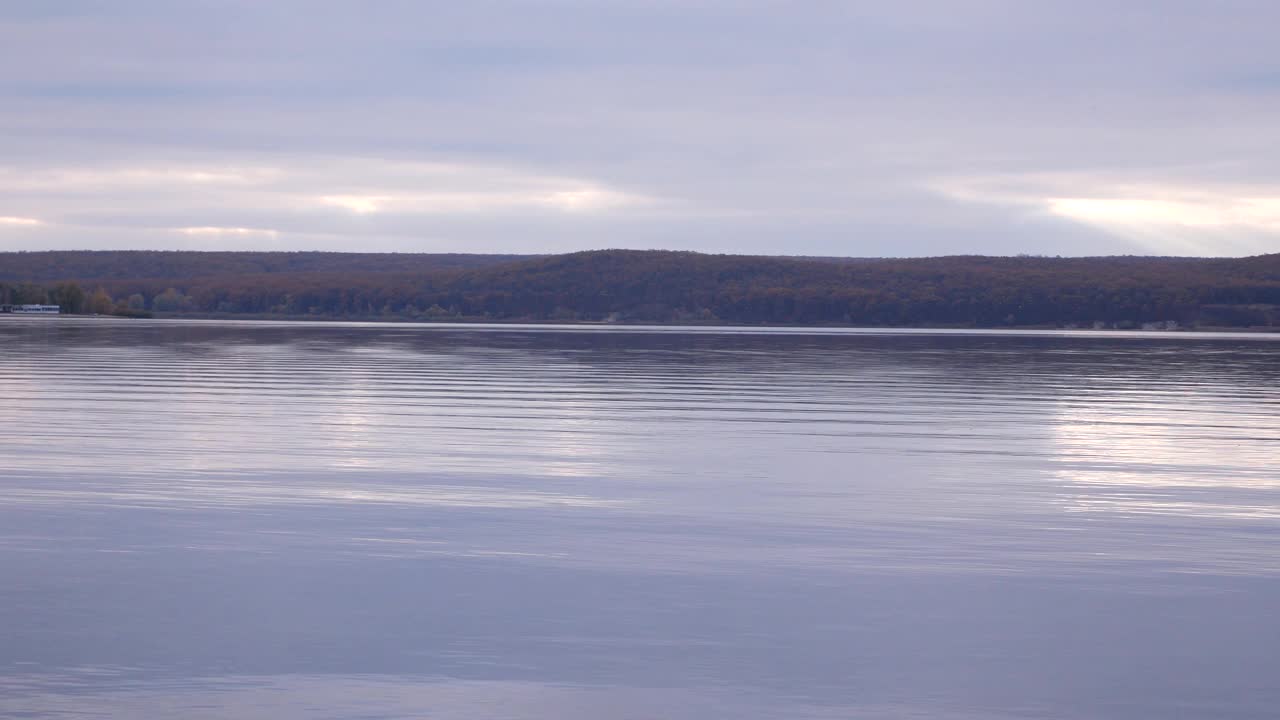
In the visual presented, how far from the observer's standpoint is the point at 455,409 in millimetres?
24516

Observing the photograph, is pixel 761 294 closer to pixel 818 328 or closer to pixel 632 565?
pixel 818 328

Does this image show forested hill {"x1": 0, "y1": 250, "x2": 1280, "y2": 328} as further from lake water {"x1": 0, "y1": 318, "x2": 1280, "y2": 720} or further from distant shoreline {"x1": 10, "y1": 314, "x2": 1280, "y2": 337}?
lake water {"x1": 0, "y1": 318, "x2": 1280, "y2": 720}

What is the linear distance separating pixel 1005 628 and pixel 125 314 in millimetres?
133556

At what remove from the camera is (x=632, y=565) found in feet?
35.5

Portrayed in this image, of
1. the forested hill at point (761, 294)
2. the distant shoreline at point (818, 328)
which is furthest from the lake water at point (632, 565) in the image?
the forested hill at point (761, 294)

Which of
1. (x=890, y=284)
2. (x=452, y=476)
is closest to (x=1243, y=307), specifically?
(x=890, y=284)

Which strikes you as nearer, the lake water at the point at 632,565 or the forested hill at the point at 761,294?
the lake water at the point at 632,565

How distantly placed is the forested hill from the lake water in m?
124

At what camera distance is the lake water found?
7.84 meters

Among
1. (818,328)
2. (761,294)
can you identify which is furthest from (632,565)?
(761,294)

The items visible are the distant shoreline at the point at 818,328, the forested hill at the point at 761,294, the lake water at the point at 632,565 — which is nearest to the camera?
the lake water at the point at 632,565

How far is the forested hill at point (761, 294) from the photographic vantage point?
5650 inches

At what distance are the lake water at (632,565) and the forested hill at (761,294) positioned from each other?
124 m

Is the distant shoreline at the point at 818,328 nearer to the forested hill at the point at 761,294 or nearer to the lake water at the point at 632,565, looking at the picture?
the forested hill at the point at 761,294
